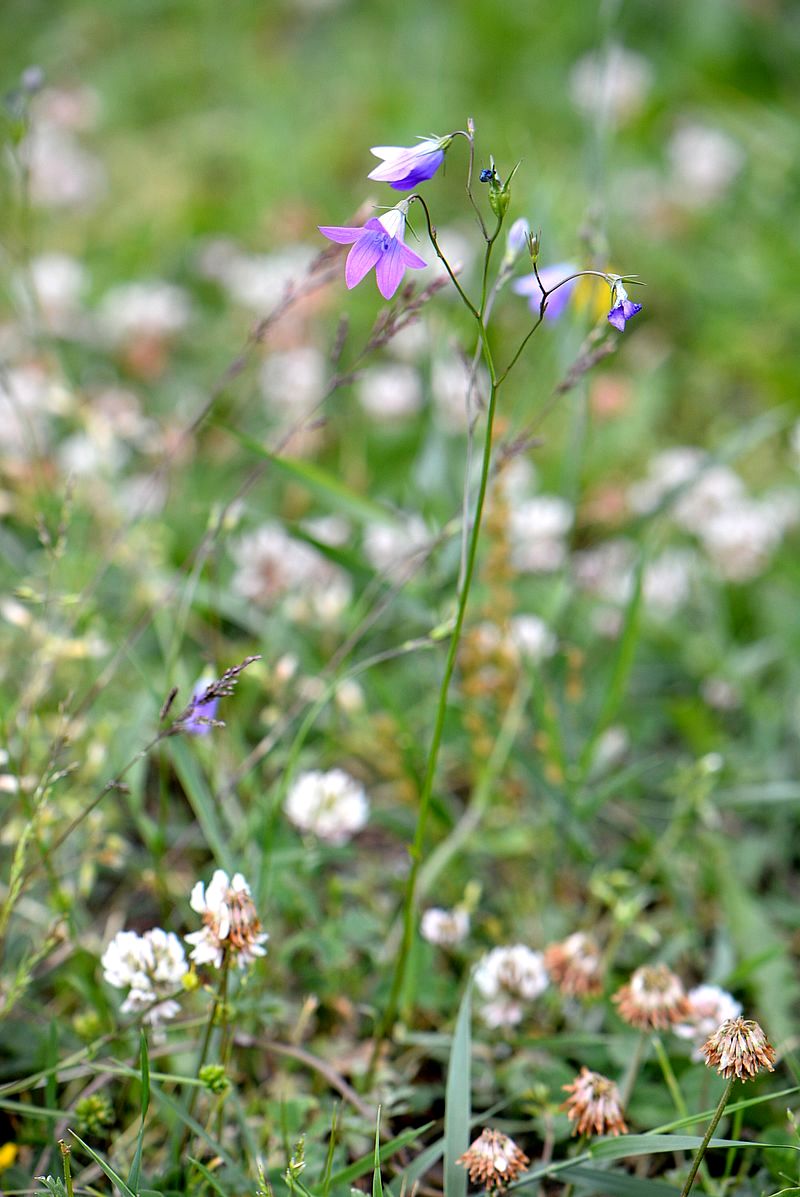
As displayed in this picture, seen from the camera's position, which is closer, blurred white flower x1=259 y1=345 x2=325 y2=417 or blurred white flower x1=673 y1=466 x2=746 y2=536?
blurred white flower x1=673 y1=466 x2=746 y2=536

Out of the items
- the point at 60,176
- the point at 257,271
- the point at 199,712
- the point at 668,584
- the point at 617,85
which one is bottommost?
the point at 668,584

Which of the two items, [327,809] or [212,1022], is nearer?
[212,1022]

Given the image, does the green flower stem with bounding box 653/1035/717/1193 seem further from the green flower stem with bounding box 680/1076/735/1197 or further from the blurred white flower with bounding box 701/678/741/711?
the blurred white flower with bounding box 701/678/741/711

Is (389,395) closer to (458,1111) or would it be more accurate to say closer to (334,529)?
(334,529)

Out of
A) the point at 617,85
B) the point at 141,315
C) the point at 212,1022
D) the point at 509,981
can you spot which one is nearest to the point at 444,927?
the point at 509,981

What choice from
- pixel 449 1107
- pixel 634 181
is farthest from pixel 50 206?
pixel 449 1107

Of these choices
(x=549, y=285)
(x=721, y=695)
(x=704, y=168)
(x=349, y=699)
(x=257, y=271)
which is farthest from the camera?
(x=704, y=168)

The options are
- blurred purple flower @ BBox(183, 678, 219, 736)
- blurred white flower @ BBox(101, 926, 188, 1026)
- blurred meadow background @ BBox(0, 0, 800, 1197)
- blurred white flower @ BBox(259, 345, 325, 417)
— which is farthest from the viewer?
blurred white flower @ BBox(259, 345, 325, 417)

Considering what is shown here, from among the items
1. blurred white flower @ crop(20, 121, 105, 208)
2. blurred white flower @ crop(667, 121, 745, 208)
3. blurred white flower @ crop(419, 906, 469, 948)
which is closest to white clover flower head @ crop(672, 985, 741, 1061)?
blurred white flower @ crop(419, 906, 469, 948)
